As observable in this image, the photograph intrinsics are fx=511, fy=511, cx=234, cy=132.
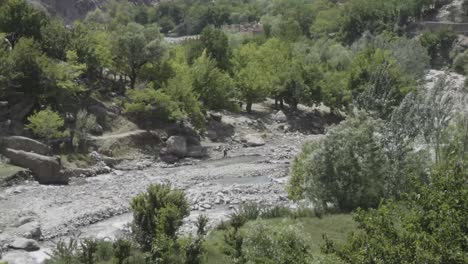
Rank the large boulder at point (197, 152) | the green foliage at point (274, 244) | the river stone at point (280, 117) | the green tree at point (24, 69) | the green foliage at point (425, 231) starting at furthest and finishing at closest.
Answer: the river stone at point (280, 117)
the large boulder at point (197, 152)
the green tree at point (24, 69)
the green foliage at point (274, 244)
the green foliage at point (425, 231)

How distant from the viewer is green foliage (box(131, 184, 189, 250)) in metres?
21.3

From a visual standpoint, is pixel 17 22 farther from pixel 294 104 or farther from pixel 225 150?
pixel 294 104

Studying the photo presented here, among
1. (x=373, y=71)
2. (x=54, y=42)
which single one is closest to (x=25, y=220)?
(x=54, y=42)

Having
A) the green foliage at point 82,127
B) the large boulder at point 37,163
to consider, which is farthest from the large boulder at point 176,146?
the large boulder at point 37,163

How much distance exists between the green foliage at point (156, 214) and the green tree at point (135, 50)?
3428 centimetres

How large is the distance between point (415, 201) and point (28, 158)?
32234 millimetres

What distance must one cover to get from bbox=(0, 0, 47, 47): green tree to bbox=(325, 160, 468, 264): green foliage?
46.5 metres

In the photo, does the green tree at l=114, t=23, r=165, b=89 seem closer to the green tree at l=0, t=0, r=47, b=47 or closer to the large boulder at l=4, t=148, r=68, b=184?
the green tree at l=0, t=0, r=47, b=47

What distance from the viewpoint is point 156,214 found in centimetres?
2214

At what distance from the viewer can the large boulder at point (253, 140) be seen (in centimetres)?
5547

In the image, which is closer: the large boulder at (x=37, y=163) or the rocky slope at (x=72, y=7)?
the large boulder at (x=37, y=163)

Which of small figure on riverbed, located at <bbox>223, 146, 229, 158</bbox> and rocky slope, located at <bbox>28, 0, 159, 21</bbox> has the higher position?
rocky slope, located at <bbox>28, 0, 159, 21</bbox>

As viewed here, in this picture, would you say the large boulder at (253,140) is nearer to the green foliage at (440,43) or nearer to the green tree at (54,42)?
the green tree at (54,42)

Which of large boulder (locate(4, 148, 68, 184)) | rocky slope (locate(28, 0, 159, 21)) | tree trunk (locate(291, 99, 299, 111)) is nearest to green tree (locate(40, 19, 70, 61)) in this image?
large boulder (locate(4, 148, 68, 184))
